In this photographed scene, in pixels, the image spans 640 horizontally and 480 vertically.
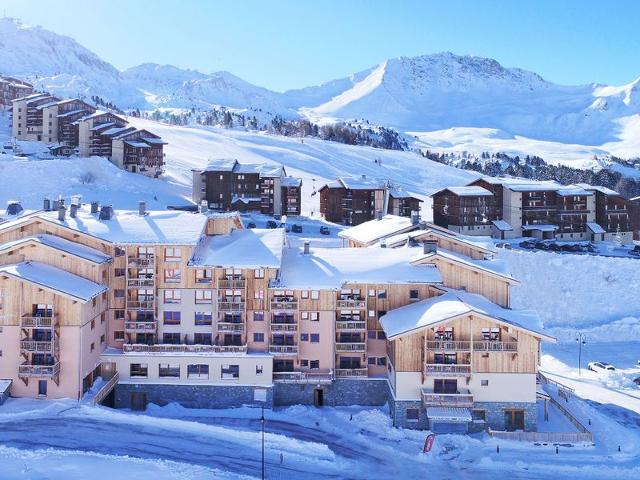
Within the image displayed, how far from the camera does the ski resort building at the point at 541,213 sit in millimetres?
98000

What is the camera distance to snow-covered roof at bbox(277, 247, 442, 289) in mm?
43094

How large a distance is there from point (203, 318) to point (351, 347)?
930 centimetres

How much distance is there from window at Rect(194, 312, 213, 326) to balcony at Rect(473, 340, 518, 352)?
1596cm

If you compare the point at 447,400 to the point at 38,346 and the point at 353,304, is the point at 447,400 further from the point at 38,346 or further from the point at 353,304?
the point at 38,346

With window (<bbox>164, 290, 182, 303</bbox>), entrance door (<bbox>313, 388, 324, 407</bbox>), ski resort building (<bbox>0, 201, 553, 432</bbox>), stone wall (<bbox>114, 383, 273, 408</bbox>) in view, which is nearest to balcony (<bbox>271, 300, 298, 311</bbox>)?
ski resort building (<bbox>0, 201, 553, 432</bbox>)

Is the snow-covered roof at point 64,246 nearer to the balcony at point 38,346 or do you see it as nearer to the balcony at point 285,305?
the balcony at point 38,346

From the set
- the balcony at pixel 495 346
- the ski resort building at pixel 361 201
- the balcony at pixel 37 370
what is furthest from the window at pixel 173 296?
the ski resort building at pixel 361 201

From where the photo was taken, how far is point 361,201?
325ft

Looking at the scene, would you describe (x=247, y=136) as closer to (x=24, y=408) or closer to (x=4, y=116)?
(x=4, y=116)

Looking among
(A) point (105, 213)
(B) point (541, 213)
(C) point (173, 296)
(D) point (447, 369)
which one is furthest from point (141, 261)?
(B) point (541, 213)

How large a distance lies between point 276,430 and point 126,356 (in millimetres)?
10726

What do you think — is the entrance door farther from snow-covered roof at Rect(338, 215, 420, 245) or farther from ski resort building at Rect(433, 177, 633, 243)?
ski resort building at Rect(433, 177, 633, 243)

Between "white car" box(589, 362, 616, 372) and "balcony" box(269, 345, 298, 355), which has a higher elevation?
"balcony" box(269, 345, 298, 355)

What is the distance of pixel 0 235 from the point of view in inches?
1740
